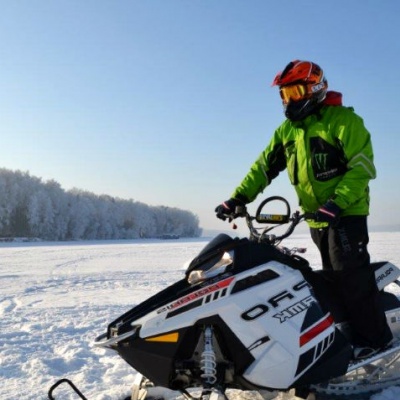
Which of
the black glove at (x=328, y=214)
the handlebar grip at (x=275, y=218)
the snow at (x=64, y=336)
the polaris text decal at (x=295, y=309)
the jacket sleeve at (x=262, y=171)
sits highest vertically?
the jacket sleeve at (x=262, y=171)

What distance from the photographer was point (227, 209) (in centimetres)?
346

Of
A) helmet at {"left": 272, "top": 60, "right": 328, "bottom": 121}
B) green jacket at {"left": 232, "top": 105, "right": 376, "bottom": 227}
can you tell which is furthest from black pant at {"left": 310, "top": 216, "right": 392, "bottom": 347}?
helmet at {"left": 272, "top": 60, "right": 328, "bottom": 121}

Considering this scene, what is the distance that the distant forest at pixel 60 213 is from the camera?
199 ft

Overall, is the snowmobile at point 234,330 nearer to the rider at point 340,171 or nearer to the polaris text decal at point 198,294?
the polaris text decal at point 198,294

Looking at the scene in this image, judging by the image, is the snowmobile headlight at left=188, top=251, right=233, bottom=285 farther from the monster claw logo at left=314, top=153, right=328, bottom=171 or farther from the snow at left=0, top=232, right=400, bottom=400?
the monster claw logo at left=314, top=153, right=328, bottom=171

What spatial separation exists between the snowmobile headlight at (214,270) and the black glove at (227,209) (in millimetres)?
783

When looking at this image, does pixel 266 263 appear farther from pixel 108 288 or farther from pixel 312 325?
pixel 108 288

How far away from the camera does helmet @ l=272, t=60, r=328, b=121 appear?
3176 mm

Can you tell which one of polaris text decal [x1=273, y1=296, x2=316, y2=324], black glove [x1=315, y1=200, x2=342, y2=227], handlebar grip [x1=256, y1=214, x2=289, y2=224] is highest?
black glove [x1=315, y1=200, x2=342, y2=227]

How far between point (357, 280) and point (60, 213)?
65.4 meters

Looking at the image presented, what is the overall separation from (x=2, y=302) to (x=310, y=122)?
6.15 m

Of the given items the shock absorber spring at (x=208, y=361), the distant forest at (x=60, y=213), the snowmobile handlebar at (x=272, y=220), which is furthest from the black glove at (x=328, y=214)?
the distant forest at (x=60, y=213)

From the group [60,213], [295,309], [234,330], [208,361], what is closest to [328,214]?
[295,309]

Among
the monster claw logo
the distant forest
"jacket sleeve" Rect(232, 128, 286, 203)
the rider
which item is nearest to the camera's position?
the rider
